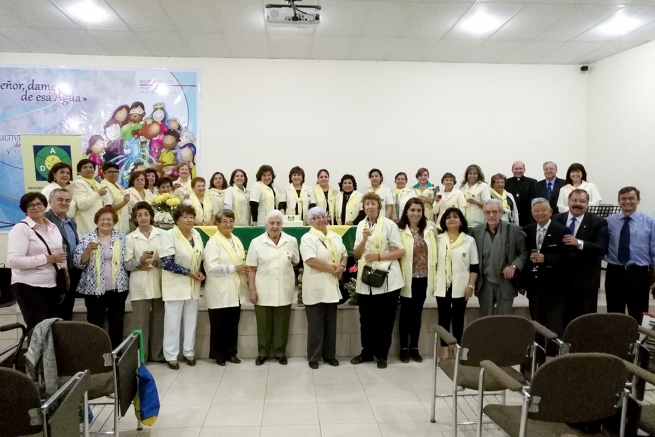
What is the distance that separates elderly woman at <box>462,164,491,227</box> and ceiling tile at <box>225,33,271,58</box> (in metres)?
3.42

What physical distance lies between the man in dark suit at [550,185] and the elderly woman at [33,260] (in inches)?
226

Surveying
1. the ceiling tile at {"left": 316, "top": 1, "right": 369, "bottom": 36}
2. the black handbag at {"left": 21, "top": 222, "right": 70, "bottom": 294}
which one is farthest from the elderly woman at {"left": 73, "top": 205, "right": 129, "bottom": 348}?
the ceiling tile at {"left": 316, "top": 1, "right": 369, "bottom": 36}

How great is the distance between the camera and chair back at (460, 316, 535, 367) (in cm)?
262

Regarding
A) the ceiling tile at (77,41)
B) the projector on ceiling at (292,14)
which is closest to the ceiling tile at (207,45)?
the ceiling tile at (77,41)

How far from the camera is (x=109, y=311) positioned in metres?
3.83

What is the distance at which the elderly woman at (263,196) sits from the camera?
5.78 metres

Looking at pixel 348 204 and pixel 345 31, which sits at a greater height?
pixel 345 31

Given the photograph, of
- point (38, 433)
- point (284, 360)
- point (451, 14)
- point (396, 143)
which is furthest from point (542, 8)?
point (38, 433)

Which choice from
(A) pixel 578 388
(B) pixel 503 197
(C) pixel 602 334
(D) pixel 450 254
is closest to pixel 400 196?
(B) pixel 503 197

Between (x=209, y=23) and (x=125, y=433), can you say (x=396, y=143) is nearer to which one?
(x=209, y=23)

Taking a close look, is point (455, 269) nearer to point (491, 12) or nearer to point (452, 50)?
point (491, 12)

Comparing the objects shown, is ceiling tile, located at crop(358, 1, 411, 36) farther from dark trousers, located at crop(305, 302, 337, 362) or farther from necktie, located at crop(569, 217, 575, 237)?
dark trousers, located at crop(305, 302, 337, 362)

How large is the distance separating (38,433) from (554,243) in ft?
12.0

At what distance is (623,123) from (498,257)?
467 cm
